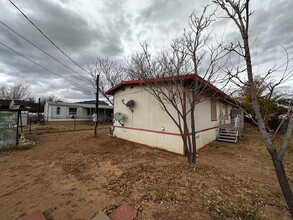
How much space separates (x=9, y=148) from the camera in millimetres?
6992

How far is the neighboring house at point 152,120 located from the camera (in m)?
6.83

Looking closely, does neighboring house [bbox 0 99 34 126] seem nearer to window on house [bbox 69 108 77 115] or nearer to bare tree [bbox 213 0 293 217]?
window on house [bbox 69 108 77 115]

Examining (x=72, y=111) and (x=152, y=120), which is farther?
(x=72, y=111)

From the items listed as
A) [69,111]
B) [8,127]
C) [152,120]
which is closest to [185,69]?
[152,120]

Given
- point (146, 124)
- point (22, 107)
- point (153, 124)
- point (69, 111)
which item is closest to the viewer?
point (153, 124)

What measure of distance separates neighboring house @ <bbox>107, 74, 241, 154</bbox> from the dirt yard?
4.12 feet

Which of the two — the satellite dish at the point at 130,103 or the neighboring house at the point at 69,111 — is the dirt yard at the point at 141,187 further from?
the neighboring house at the point at 69,111

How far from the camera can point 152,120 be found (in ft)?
24.7

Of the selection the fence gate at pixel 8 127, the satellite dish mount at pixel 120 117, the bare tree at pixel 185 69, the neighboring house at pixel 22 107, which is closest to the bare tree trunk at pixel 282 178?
the bare tree at pixel 185 69

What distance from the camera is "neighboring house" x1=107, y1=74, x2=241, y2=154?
6827 millimetres

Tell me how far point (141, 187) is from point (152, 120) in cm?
418

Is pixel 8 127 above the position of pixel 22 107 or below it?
below

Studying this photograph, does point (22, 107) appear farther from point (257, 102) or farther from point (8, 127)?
point (257, 102)

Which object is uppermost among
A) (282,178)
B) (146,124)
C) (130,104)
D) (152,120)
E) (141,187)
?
(130,104)
